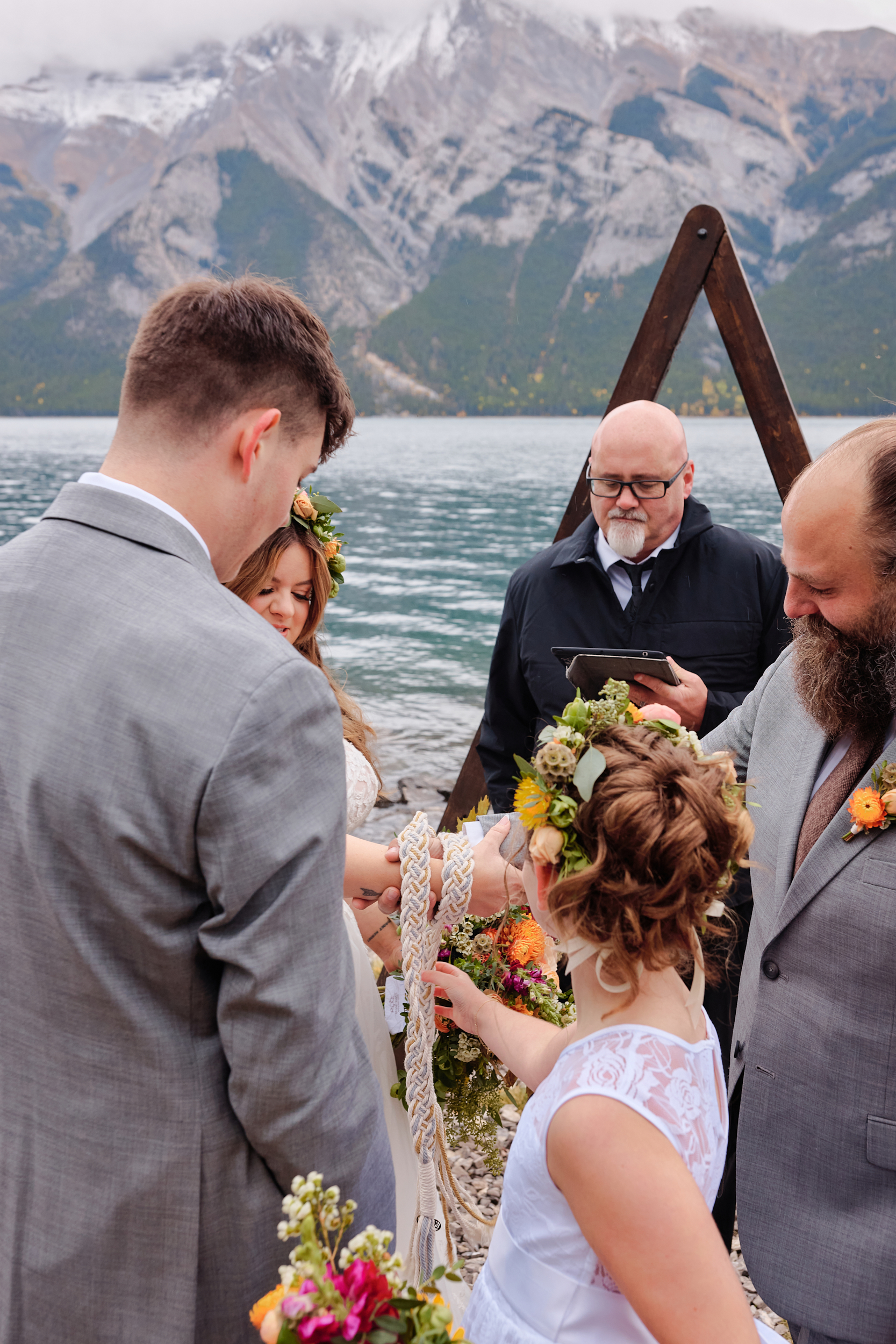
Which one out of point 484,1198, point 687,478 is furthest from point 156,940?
point 687,478

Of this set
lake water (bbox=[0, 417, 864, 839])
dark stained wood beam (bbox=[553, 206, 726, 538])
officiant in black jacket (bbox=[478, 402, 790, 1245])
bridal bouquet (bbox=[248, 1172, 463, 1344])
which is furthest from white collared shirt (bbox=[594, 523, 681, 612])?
bridal bouquet (bbox=[248, 1172, 463, 1344])

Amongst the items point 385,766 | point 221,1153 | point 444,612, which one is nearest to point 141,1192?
point 221,1153

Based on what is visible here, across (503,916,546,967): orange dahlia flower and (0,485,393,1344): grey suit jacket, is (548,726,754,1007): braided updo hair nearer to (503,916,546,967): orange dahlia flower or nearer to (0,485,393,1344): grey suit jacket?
(0,485,393,1344): grey suit jacket

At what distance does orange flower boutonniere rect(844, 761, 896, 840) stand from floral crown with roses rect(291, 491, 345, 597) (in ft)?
6.31

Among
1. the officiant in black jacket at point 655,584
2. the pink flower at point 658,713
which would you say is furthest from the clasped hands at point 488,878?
the officiant in black jacket at point 655,584

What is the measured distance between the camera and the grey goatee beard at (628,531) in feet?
13.6

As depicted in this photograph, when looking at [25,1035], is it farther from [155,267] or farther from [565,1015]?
[155,267]

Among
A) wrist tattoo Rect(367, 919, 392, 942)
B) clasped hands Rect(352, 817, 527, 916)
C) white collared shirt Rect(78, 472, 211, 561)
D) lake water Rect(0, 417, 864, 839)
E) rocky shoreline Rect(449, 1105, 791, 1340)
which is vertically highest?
white collared shirt Rect(78, 472, 211, 561)

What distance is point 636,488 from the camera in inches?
164

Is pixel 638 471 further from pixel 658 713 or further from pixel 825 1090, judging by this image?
pixel 825 1090

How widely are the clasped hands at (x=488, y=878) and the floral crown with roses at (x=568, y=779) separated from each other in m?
0.67

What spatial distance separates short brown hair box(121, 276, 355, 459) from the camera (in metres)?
1.64

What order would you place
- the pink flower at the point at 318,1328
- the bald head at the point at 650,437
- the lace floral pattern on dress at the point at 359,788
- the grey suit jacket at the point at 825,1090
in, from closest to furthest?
1. the pink flower at the point at 318,1328
2. the grey suit jacket at the point at 825,1090
3. the lace floral pattern on dress at the point at 359,788
4. the bald head at the point at 650,437

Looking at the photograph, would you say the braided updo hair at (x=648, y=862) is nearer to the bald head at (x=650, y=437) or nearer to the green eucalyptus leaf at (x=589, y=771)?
the green eucalyptus leaf at (x=589, y=771)
